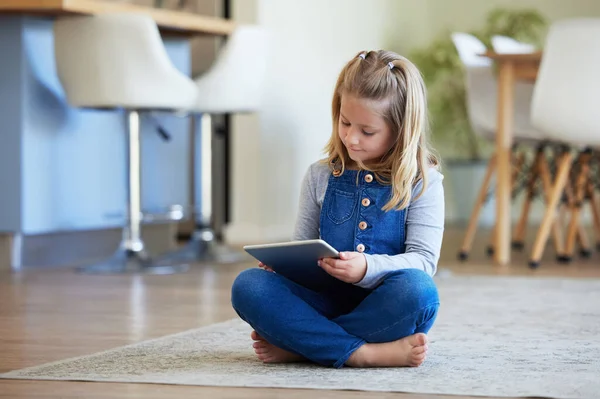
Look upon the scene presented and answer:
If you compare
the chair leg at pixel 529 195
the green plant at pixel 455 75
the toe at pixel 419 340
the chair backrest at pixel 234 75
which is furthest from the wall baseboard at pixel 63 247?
the toe at pixel 419 340

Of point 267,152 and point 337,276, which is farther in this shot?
point 267,152

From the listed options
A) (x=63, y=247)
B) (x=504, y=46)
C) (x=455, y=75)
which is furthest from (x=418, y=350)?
(x=455, y=75)

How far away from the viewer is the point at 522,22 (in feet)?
20.3

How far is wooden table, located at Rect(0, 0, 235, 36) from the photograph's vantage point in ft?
11.8

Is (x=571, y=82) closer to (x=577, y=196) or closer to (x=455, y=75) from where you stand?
(x=577, y=196)

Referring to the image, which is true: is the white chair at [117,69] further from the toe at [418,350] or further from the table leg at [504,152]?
the toe at [418,350]

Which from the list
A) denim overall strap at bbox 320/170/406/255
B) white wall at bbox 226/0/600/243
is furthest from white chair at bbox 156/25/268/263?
denim overall strap at bbox 320/170/406/255

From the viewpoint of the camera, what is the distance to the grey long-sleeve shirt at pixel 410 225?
1.82 metres

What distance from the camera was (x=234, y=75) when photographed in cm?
414

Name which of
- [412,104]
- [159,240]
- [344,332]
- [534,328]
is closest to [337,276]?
[344,332]

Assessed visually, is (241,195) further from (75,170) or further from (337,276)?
(337,276)

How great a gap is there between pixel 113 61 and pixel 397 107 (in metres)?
2.00

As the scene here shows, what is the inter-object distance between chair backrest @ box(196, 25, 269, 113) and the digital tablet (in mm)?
2287

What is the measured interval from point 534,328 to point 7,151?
217 cm
